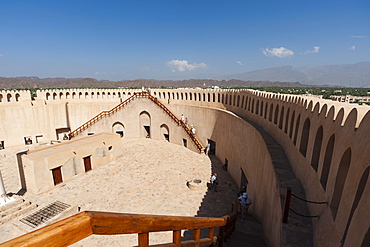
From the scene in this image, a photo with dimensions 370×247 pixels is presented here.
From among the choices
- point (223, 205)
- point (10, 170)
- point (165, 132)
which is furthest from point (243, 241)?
point (10, 170)

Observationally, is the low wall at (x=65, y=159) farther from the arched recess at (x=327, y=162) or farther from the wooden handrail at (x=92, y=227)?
the arched recess at (x=327, y=162)

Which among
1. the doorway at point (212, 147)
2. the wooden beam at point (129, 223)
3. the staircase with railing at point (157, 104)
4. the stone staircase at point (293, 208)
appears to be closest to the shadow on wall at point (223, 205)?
the stone staircase at point (293, 208)

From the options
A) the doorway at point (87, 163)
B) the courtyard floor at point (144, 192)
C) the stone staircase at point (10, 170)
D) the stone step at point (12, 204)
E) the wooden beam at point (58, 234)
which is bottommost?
the stone staircase at point (10, 170)

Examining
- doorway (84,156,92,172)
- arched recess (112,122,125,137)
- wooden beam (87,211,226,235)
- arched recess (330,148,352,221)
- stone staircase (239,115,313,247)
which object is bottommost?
doorway (84,156,92,172)

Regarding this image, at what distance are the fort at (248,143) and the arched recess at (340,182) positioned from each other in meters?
0.02

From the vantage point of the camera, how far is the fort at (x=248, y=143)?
3.69m

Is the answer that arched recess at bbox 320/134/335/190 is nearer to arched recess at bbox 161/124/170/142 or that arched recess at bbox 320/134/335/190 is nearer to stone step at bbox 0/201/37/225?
stone step at bbox 0/201/37/225

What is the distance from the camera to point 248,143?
11.7 m

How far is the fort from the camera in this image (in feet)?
12.1

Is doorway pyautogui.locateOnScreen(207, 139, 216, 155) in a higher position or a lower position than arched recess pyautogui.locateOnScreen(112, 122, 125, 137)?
lower

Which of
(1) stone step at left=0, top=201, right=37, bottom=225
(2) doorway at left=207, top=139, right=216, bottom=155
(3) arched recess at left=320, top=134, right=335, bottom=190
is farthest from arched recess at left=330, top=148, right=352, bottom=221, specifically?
(2) doorway at left=207, top=139, right=216, bottom=155

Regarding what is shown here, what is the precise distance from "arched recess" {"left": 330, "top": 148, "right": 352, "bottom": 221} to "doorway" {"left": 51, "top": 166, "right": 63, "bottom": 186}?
14.6m

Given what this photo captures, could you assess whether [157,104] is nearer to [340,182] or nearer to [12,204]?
[12,204]

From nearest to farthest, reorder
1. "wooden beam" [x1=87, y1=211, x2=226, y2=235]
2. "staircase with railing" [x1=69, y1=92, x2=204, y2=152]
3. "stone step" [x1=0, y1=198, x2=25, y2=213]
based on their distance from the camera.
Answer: "wooden beam" [x1=87, y1=211, x2=226, y2=235], "stone step" [x1=0, y1=198, x2=25, y2=213], "staircase with railing" [x1=69, y1=92, x2=204, y2=152]
